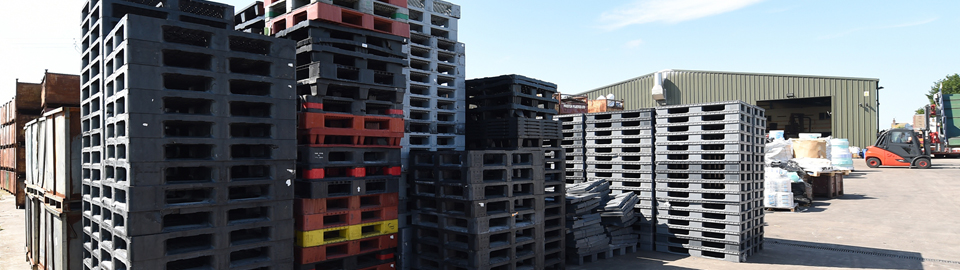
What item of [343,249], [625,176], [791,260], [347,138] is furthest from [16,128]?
[791,260]

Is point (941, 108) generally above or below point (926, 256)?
above

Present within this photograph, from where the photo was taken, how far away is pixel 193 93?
14.2 feet

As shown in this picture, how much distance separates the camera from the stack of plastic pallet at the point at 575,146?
9.17 meters

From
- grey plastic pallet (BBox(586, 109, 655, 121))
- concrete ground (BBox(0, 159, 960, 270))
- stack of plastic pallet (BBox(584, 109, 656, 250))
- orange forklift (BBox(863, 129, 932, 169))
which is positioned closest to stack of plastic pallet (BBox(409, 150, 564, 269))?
concrete ground (BBox(0, 159, 960, 270))

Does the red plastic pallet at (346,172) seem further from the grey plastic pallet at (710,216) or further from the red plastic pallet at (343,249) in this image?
the grey plastic pallet at (710,216)

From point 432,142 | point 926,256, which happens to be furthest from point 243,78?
point 926,256

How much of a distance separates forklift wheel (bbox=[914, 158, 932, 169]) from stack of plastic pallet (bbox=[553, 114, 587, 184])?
2352 cm

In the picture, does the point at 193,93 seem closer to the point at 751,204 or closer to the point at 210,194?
the point at 210,194

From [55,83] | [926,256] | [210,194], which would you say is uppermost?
[55,83]

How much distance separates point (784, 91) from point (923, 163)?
7.47m

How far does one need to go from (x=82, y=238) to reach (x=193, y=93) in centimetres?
303

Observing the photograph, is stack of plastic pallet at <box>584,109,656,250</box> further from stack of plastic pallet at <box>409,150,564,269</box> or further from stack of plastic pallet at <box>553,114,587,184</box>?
stack of plastic pallet at <box>409,150,564,269</box>

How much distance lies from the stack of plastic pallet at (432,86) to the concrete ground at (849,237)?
2403 millimetres

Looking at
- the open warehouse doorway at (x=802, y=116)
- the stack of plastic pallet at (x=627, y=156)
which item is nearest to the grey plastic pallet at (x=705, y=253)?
the stack of plastic pallet at (x=627, y=156)
